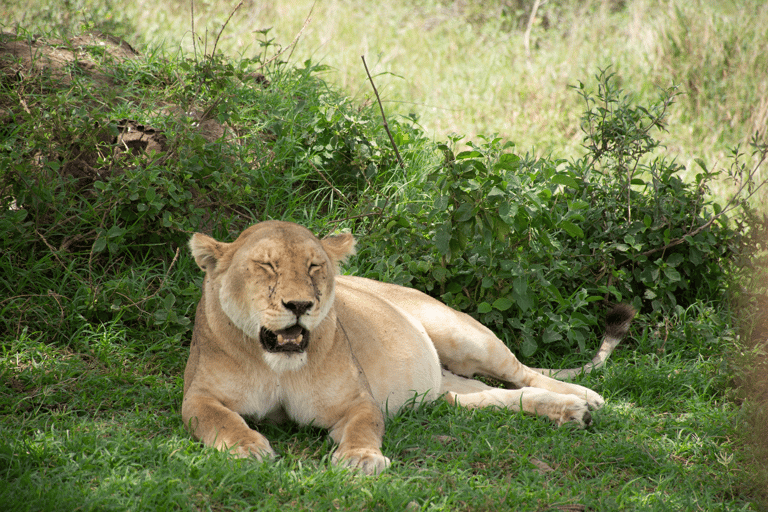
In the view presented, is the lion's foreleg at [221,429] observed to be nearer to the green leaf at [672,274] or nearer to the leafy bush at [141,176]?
the leafy bush at [141,176]

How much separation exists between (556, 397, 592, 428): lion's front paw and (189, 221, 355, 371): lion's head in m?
1.30

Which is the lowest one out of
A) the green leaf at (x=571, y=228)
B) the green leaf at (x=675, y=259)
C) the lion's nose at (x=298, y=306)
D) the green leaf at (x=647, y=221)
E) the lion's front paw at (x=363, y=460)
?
the lion's front paw at (x=363, y=460)

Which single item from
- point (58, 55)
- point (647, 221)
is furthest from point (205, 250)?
point (58, 55)

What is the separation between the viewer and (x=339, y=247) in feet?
10.7

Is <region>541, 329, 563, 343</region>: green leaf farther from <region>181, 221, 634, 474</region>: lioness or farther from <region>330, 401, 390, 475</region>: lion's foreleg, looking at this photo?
<region>330, 401, 390, 475</region>: lion's foreleg

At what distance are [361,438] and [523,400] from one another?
3.48 feet

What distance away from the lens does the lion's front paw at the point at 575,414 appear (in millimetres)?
3461

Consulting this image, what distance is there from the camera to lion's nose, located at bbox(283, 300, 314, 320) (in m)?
2.77

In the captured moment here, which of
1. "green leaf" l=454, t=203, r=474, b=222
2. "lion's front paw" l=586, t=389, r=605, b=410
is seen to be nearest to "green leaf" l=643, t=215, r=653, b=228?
"green leaf" l=454, t=203, r=474, b=222

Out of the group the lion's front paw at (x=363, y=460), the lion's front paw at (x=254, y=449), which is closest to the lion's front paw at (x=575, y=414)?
the lion's front paw at (x=363, y=460)

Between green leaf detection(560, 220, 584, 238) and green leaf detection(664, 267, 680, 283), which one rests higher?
green leaf detection(560, 220, 584, 238)

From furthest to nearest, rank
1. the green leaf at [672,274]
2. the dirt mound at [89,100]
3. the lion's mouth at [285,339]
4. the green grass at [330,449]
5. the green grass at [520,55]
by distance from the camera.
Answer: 1. the green grass at [520,55]
2. the green leaf at [672,274]
3. the dirt mound at [89,100]
4. the lion's mouth at [285,339]
5. the green grass at [330,449]

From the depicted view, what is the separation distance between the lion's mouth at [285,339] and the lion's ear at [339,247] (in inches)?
17.9

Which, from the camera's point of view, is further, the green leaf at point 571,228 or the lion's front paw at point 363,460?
the green leaf at point 571,228
